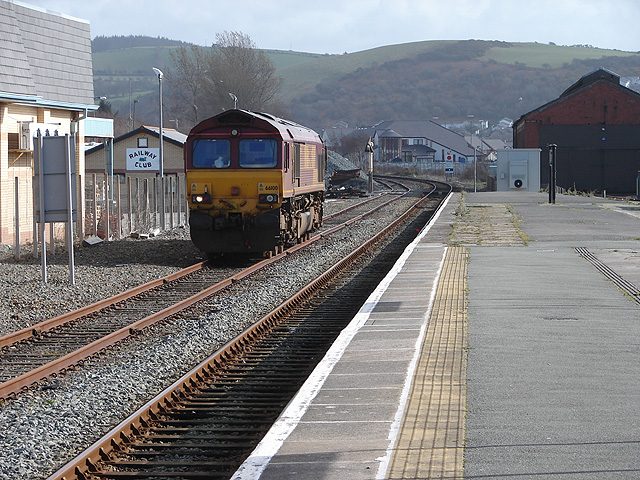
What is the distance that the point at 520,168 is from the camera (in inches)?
2350

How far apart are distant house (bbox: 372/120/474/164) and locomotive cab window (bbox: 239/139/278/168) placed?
405 feet

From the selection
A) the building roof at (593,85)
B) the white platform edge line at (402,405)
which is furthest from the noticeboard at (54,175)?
the building roof at (593,85)

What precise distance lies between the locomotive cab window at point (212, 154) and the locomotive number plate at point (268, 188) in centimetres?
94

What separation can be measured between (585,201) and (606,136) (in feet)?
86.1

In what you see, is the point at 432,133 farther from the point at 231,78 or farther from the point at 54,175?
the point at 54,175

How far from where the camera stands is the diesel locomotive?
67.6 feet

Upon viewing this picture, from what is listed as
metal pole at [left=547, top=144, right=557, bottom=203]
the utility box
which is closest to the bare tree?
the utility box

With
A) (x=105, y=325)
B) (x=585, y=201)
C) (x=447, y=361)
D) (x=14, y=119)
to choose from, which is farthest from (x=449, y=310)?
(x=585, y=201)

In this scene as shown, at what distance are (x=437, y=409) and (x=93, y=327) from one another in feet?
22.5

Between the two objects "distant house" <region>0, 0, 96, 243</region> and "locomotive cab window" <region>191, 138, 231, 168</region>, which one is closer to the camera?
"locomotive cab window" <region>191, 138, 231, 168</region>

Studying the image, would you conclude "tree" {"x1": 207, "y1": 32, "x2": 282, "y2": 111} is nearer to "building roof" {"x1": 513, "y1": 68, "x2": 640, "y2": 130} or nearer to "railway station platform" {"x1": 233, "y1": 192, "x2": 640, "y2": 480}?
"building roof" {"x1": 513, "y1": 68, "x2": 640, "y2": 130}

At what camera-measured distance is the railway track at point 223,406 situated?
7.02 meters

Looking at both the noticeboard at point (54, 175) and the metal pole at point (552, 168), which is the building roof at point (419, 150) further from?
the noticeboard at point (54, 175)

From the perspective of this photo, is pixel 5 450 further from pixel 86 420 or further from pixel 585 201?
pixel 585 201
